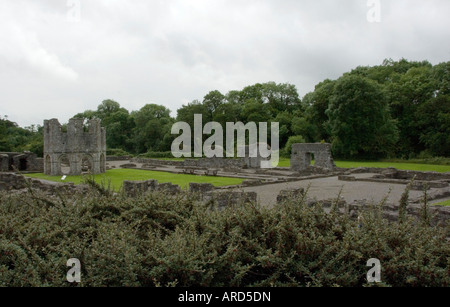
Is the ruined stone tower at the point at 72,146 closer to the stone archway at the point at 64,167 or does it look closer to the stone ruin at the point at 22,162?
the stone archway at the point at 64,167

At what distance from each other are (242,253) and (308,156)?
1265 inches

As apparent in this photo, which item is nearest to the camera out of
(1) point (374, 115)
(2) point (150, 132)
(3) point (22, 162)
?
(3) point (22, 162)

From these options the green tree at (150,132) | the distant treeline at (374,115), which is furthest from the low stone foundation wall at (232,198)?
the green tree at (150,132)

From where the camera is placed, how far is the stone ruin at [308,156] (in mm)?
33406

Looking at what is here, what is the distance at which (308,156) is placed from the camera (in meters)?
34.9

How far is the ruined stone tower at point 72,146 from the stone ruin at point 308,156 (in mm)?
18649

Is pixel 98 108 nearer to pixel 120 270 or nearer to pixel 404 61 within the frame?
pixel 404 61

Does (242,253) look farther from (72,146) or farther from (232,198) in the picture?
(72,146)

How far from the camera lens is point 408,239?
3877 millimetres

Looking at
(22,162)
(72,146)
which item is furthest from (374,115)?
(22,162)

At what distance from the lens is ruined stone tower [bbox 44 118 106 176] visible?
101ft

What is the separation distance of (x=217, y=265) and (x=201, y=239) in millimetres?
335

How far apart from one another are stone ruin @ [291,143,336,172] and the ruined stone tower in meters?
18.6

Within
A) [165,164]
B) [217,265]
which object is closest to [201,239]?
[217,265]
